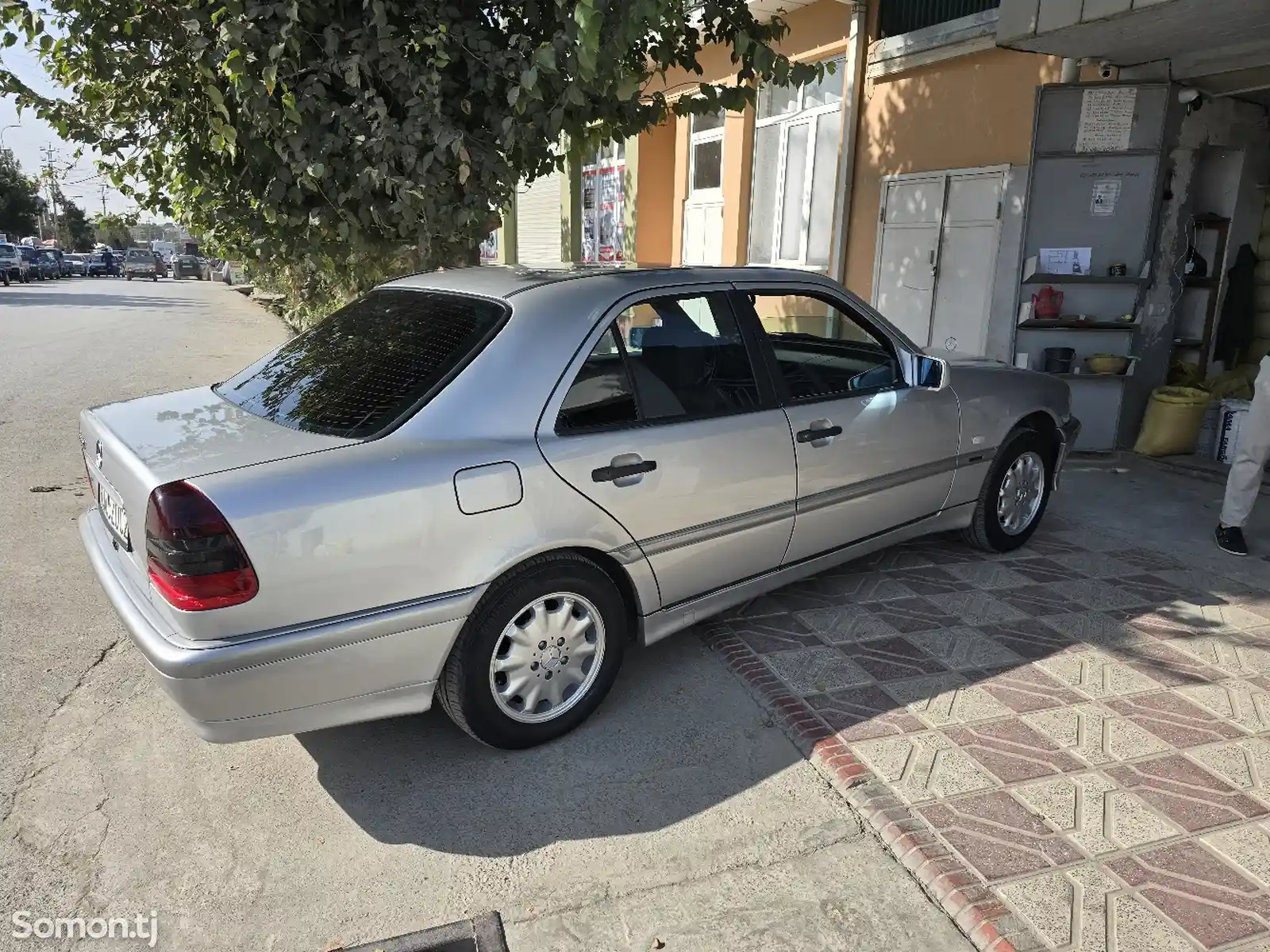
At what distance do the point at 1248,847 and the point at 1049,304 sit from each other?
5.61 meters

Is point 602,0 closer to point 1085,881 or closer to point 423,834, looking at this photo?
point 423,834

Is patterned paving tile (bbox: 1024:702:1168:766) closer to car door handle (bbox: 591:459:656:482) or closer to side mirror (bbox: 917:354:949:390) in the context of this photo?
side mirror (bbox: 917:354:949:390)

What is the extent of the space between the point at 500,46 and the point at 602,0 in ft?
4.69

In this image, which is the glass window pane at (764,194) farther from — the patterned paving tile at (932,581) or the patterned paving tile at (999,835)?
the patterned paving tile at (999,835)

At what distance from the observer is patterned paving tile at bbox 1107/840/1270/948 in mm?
2395

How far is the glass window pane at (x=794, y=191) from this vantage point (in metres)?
10.8

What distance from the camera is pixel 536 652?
3.07 metres

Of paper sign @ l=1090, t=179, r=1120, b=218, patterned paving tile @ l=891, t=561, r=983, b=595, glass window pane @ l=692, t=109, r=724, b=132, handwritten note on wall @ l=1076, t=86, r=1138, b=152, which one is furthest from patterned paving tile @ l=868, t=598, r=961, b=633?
glass window pane @ l=692, t=109, r=724, b=132

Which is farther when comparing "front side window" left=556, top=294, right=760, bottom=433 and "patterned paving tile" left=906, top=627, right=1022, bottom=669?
"patterned paving tile" left=906, top=627, right=1022, bottom=669

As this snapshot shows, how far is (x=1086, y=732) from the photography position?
3305 millimetres

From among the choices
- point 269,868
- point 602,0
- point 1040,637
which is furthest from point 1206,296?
point 269,868

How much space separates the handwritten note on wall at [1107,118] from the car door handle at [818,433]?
4824 millimetres

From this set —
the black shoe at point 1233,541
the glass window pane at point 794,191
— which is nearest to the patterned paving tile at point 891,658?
the black shoe at point 1233,541

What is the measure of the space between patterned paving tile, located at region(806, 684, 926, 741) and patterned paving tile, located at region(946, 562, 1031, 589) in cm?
144
